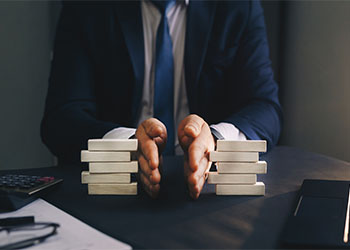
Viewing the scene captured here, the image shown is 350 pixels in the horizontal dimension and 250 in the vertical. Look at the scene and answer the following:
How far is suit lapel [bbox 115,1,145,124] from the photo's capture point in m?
1.42

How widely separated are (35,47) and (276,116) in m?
1.54

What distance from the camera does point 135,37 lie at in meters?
1.43

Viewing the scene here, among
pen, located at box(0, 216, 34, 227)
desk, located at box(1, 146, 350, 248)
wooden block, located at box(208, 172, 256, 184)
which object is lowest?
desk, located at box(1, 146, 350, 248)

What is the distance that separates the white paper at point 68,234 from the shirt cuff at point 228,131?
1.53 feet

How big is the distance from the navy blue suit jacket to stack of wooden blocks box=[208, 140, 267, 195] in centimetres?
63

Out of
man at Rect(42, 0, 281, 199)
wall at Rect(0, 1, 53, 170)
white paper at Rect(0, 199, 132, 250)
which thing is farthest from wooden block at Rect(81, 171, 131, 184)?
wall at Rect(0, 1, 53, 170)

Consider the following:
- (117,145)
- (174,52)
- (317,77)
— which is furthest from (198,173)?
(317,77)

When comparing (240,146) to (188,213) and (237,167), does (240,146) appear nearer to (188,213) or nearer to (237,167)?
(237,167)

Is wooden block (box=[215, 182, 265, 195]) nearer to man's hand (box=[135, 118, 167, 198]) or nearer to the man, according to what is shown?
man's hand (box=[135, 118, 167, 198])

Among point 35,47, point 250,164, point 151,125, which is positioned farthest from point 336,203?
point 35,47

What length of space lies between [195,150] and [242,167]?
0.34ft

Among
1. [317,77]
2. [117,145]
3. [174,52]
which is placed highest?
[174,52]

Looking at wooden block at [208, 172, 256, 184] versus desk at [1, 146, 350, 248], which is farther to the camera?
wooden block at [208, 172, 256, 184]

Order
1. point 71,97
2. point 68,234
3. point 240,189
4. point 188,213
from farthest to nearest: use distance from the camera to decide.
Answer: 1. point 71,97
2. point 240,189
3. point 188,213
4. point 68,234
